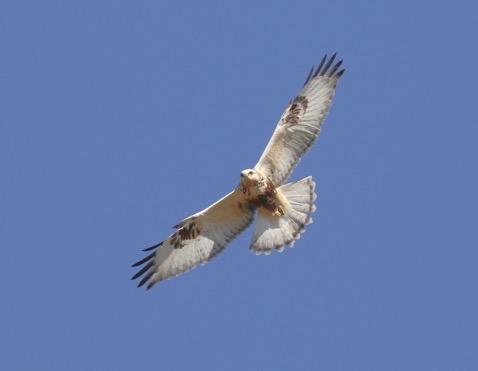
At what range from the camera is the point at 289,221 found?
9.85 metres

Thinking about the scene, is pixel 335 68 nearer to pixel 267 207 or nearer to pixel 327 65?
pixel 327 65

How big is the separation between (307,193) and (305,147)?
2.14 feet

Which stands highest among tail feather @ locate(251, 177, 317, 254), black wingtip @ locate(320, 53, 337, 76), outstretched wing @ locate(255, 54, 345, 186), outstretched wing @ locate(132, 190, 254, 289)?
black wingtip @ locate(320, 53, 337, 76)

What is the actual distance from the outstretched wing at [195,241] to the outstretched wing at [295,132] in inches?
23.0

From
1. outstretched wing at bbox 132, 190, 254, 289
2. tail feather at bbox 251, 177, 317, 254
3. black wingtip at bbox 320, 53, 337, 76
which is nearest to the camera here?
tail feather at bbox 251, 177, 317, 254

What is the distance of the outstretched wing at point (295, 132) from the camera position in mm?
10008

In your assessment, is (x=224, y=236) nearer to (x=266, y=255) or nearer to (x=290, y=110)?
(x=266, y=255)

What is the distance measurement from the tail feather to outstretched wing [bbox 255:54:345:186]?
0.90 ft

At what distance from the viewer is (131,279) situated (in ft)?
33.5

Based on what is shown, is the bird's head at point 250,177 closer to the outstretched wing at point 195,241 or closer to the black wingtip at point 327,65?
the outstretched wing at point 195,241

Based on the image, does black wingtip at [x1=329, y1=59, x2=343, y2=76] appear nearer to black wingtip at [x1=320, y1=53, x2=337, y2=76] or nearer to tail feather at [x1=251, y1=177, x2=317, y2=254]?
black wingtip at [x1=320, y1=53, x2=337, y2=76]

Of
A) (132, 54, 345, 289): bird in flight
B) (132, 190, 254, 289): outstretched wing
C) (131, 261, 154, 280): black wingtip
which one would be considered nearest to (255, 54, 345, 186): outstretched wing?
(132, 54, 345, 289): bird in flight

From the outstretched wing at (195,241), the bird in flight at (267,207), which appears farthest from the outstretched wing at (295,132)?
the outstretched wing at (195,241)

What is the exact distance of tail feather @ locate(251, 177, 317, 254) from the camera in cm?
980
